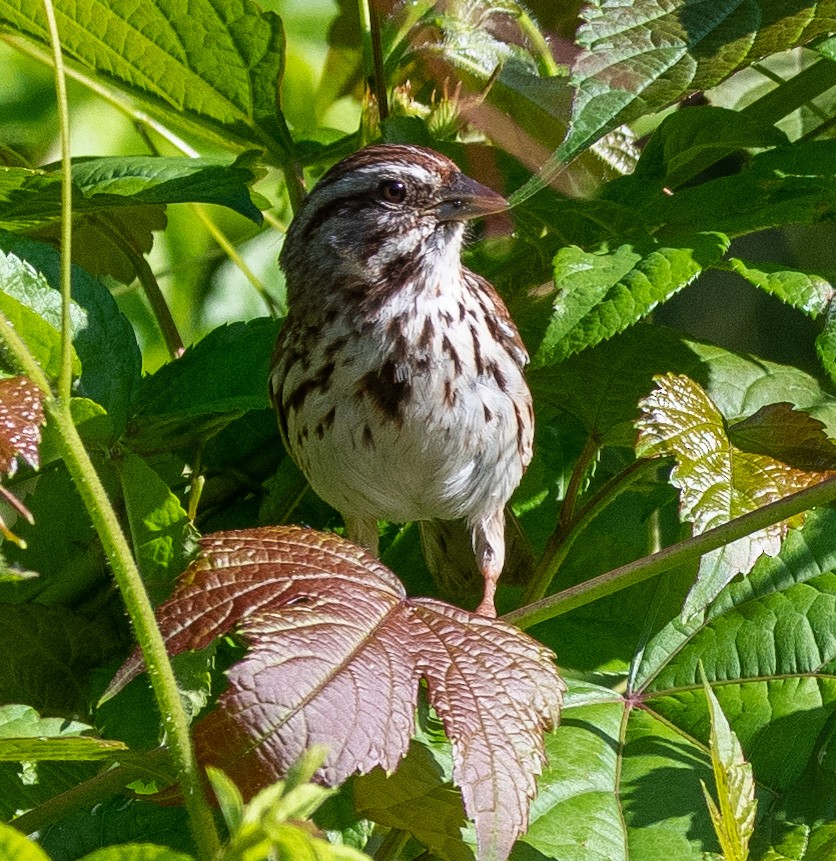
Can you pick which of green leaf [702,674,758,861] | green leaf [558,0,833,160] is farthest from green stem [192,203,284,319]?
green leaf [702,674,758,861]

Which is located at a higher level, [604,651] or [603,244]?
[603,244]

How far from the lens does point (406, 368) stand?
5.74ft

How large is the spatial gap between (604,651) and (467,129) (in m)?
0.71

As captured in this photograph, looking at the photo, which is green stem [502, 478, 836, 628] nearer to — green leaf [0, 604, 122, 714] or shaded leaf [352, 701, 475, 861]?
shaded leaf [352, 701, 475, 861]

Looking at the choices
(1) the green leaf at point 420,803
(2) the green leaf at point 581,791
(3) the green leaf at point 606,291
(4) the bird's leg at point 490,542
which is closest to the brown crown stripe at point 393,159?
(3) the green leaf at point 606,291

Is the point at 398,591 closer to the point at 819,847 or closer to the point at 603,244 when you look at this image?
the point at 819,847

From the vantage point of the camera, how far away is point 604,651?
1556mm

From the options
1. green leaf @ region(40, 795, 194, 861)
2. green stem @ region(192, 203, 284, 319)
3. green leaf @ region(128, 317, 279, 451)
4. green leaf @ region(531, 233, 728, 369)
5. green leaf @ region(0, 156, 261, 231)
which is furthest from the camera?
green stem @ region(192, 203, 284, 319)

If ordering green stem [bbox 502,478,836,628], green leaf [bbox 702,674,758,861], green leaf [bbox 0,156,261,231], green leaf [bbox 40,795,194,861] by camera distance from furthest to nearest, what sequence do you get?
1. green leaf [bbox 0,156,261,231]
2. green leaf [bbox 40,795,194,861]
3. green stem [bbox 502,478,836,628]
4. green leaf [bbox 702,674,758,861]

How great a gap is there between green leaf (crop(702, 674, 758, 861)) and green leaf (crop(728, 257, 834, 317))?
0.59 m

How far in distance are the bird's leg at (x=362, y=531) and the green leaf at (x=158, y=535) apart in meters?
0.57

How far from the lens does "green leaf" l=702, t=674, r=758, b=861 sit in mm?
816

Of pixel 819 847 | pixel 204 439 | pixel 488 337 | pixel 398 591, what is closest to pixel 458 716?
pixel 398 591

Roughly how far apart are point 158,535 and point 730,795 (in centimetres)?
59
